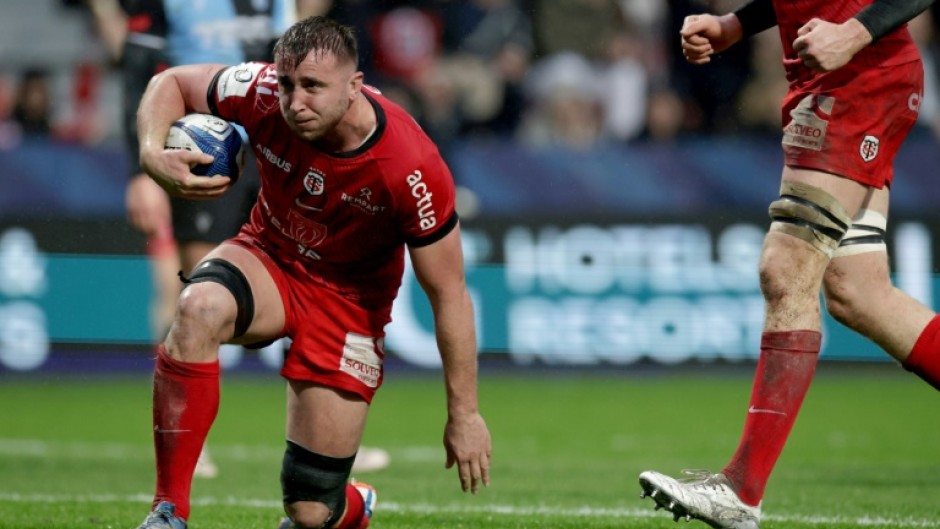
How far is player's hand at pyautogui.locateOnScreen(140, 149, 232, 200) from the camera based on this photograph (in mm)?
4840

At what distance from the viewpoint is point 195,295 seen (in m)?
4.93

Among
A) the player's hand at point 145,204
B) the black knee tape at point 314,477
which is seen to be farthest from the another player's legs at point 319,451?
the player's hand at point 145,204

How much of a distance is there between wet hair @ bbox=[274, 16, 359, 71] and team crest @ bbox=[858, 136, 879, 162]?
1.80 metres

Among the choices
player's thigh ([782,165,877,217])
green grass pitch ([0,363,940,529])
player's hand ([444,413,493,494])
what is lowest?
green grass pitch ([0,363,940,529])

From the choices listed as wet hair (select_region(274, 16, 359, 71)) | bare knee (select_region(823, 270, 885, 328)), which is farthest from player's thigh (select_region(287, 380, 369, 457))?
bare knee (select_region(823, 270, 885, 328))

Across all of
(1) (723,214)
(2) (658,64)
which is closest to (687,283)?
(1) (723,214)

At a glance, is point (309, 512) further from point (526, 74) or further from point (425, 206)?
point (526, 74)

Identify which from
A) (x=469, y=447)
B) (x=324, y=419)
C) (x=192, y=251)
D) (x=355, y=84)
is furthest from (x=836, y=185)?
(x=192, y=251)

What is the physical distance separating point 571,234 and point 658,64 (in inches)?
132

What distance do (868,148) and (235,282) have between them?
227 centimetres

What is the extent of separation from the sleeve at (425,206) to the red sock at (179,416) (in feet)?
2.71

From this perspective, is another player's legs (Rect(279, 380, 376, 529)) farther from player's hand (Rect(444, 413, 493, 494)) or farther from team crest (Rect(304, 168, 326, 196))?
team crest (Rect(304, 168, 326, 196))

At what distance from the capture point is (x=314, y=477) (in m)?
5.36

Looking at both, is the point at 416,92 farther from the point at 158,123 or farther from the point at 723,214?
the point at 158,123
